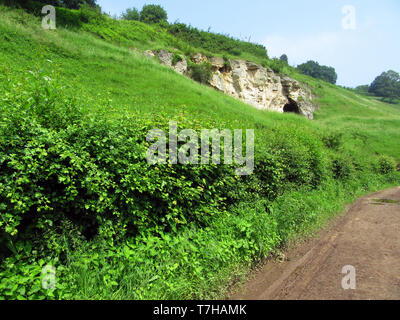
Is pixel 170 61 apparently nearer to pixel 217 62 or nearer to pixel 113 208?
pixel 217 62

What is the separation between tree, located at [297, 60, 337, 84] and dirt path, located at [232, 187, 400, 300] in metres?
120

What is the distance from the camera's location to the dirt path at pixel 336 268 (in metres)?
3.96

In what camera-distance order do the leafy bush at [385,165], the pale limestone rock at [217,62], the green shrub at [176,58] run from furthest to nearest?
the pale limestone rock at [217,62] < the green shrub at [176,58] < the leafy bush at [385,165]

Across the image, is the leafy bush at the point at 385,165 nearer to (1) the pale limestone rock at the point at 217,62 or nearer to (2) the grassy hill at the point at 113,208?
(2) the grassy hill at the point at 113,208

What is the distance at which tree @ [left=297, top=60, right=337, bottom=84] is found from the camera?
365ft

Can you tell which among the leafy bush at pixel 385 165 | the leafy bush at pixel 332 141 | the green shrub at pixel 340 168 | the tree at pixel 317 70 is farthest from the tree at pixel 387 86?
the green shrub at pixel 340 168

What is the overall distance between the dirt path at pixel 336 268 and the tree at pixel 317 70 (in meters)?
120

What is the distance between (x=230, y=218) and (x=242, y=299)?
5.22 feet

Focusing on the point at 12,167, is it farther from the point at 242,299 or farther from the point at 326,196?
the point at 326,196

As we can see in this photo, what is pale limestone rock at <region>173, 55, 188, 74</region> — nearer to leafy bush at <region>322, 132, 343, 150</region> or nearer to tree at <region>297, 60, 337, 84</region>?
leafy bush at <region>322, 132, 343, 150</region>

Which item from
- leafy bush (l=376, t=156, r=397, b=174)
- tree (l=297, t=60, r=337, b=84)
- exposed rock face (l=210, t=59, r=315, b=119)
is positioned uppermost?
tree (l=297, t=60, r=337, b=84)

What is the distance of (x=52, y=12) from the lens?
2148 centimetres

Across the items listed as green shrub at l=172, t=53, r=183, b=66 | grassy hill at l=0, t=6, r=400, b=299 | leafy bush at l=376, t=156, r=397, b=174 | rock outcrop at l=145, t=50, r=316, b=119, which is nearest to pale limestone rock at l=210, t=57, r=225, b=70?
rock outcrop at l=145, t=50, r=316, b=119

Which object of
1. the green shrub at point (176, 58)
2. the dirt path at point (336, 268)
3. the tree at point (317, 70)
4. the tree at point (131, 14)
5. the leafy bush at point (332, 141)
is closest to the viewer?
the dirt path at point (336, 268)
